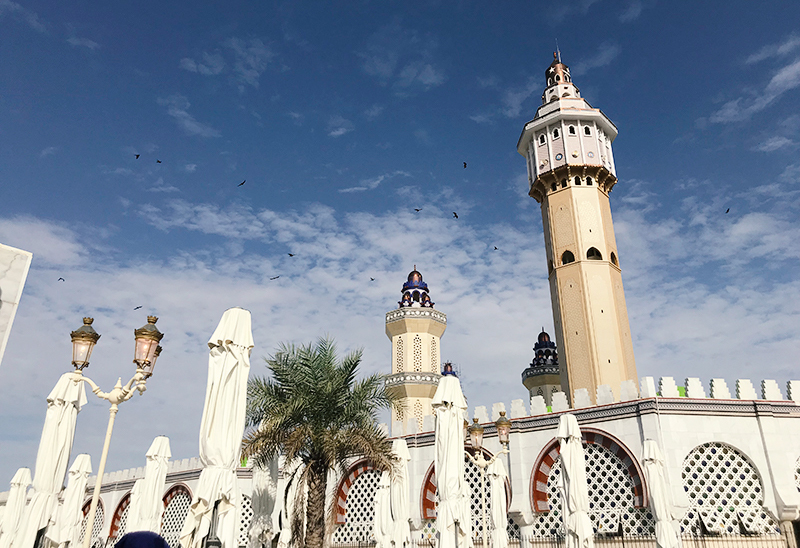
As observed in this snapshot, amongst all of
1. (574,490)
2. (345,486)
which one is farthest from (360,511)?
(574,490)

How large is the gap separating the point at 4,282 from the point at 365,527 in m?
20.0

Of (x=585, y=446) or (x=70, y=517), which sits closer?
(x=70, y=517)

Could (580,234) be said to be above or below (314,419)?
above

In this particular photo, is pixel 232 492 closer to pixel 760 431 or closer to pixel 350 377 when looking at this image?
pixel 350 377

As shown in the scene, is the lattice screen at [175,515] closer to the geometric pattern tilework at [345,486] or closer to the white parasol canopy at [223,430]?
the geometric pattern tilework at [345,486]

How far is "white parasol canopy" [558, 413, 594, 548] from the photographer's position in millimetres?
13430

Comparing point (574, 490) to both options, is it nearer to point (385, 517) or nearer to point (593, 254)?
point (385, 517)

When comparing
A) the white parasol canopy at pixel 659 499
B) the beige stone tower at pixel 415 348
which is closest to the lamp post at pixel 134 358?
the white parasol canopy at pixel 659 499

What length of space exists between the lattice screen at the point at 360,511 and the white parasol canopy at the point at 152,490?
6.94 metres

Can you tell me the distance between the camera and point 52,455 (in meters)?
10.2

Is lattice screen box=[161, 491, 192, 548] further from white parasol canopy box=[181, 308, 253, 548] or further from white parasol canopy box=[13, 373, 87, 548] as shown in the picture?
white parasol canopy box=[181, 308, 253, 548]

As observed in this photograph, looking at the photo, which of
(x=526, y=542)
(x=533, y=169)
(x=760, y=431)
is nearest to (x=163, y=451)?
(x=526, y=542)

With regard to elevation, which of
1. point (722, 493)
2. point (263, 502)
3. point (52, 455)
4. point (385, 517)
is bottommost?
point (385, 517)

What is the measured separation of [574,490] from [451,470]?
4276mm
